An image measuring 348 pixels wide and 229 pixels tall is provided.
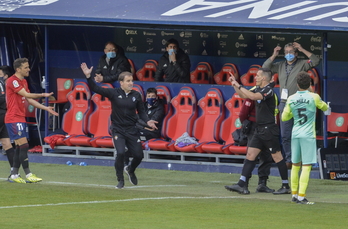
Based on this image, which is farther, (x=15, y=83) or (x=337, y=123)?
(x=337, y=123)

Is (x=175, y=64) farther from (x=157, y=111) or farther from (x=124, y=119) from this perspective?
(x=124, y=119)

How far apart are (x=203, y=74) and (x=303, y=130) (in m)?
6.31

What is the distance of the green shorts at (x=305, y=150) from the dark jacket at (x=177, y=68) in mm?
5641

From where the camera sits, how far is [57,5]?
1642cm

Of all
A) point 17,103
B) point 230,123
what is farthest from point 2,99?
point 230,123

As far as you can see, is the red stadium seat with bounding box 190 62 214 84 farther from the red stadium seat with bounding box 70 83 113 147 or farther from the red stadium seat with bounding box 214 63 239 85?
the red stadium seat with bounding box 70 83 113 147

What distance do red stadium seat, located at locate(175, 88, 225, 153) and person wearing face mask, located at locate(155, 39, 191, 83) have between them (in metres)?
0.80

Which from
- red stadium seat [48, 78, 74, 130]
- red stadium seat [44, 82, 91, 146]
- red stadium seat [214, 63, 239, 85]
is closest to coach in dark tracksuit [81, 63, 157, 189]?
red stadium seat [44, 82, 91, 146]

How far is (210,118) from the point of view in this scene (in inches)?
627

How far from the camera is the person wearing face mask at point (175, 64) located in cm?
1645

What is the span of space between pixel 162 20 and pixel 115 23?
1.88m

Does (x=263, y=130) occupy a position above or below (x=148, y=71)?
below

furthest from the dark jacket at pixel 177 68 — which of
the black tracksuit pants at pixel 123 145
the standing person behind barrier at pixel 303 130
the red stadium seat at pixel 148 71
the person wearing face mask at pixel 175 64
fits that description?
the standing person behind barrier at pixel 303 130

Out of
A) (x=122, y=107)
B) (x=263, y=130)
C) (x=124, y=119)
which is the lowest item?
(x=263, y=130)
